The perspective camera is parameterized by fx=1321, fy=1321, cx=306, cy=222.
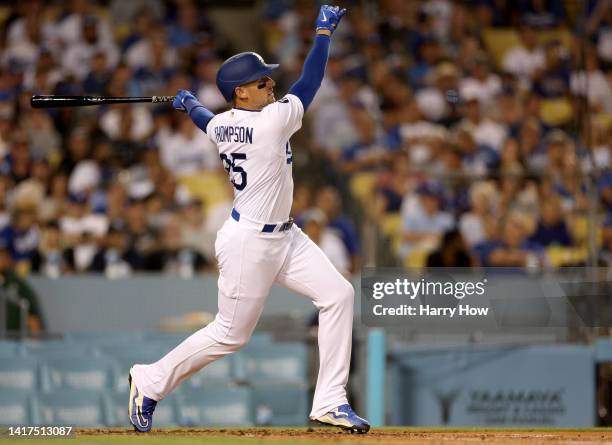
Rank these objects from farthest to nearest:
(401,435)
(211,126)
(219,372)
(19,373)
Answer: (219,372)
(19,373)
(401,435)
(211,126)

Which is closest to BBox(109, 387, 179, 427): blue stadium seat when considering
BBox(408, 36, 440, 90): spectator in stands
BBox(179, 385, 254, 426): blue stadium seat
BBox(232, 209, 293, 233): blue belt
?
BBox(179, 385, 254, 426): blue stadium seat

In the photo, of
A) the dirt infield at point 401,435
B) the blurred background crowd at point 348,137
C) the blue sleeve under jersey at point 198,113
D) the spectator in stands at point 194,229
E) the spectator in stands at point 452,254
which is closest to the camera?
the dirt infield at point 401,435

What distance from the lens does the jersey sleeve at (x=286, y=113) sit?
6586 millimetres

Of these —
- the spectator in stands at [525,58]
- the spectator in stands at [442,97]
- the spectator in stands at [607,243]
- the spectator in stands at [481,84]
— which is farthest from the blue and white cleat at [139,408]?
the spectator in stands at [525,58]

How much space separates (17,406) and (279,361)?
2.13 m

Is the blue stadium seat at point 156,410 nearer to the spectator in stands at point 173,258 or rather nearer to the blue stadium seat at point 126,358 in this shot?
the blue stadium seat at point 126,358

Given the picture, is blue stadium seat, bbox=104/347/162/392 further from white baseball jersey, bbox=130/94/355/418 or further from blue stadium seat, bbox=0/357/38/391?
white baseball jersey, bbox=130/94/355/418

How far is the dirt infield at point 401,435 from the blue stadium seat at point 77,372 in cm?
308

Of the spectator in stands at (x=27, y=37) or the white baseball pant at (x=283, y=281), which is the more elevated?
the spectator in stands at (x=27, y=37)

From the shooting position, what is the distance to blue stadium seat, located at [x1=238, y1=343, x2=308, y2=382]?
10820 millimetres

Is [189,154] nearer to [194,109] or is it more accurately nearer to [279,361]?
[279,361]

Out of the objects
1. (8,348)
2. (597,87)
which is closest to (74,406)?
(8,348)

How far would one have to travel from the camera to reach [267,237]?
22.0ft

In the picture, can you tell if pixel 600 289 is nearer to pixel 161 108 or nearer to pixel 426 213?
pixel 426 213
